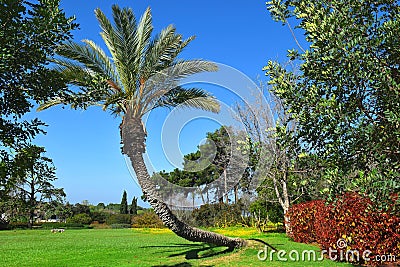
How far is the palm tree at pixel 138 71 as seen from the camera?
10.0 meters

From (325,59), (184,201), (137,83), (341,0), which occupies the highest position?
(137,83)

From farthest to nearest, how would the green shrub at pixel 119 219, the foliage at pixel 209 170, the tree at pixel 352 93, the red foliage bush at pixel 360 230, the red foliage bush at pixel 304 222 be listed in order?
1. the green shrub at pixel 119 219
2. the foliage at pixel 209 170
3. the red foliage bush at pixel 304 222
4. the red foliage bush at pixel 360 230
5. the tree at pixel 352 93

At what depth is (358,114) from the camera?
379 centimetres

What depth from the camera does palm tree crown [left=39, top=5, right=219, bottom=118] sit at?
1021cm

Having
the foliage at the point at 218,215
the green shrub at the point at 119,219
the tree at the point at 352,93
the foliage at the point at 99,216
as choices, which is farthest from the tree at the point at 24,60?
the foliage at the point at 99,216

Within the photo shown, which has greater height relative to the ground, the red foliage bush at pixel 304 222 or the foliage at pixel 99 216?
the red foliage bush at pixel 304 222

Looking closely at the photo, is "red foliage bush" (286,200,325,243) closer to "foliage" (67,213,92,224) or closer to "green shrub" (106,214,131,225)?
"green shrub" (106,214,131,225)

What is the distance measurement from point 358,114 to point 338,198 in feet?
3.09

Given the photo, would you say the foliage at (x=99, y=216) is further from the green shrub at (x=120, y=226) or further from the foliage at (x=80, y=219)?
the green shrub at (x=120, y=226)

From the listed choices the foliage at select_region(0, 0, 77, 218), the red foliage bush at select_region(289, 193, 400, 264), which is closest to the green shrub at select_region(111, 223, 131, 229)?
the red foliage bush at select_region(289, 193, 400, 264)

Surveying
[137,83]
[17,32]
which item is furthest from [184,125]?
[17,32]

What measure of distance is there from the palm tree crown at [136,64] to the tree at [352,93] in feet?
22.3

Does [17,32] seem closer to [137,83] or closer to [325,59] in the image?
[325,59]

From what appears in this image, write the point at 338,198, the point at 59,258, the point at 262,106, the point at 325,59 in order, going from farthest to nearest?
the point at 262,106 → the point at 59,258 → the point at 338,198 → the point at 325,59
